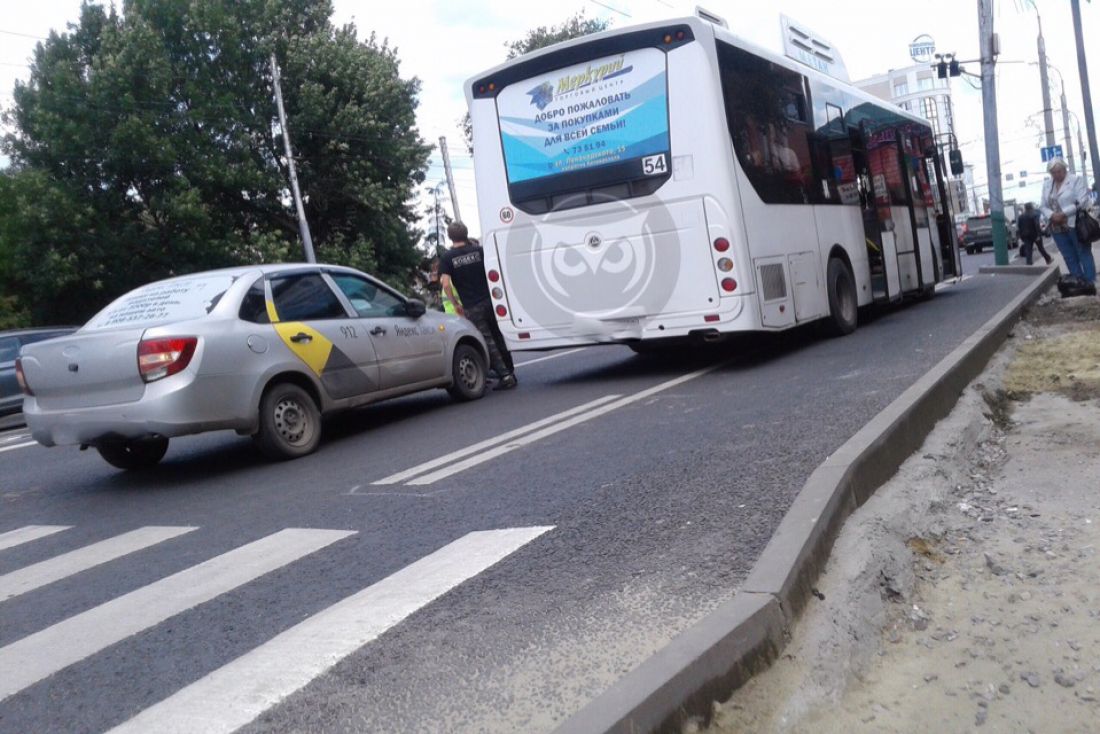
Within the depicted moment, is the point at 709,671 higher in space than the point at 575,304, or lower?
lower

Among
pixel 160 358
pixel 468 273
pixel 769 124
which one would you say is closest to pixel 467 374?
pixel 468 273

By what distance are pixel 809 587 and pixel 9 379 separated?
653 inches

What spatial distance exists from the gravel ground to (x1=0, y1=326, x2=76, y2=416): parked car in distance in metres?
15.0

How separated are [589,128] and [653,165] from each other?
32.7 inches

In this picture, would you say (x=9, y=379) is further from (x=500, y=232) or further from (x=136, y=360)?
(x=136, y=360)

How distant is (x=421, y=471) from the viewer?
726 cm

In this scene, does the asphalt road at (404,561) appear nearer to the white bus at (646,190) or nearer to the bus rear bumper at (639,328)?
the bus rear bumper at (639,328)

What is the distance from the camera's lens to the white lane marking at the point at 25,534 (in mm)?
6523

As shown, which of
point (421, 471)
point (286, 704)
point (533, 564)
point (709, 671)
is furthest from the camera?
point (421, 471)

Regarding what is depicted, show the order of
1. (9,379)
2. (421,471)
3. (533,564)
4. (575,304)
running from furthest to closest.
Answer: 1. (9,379)
2. (575,304)
3. (421,471)
4. (533,564)

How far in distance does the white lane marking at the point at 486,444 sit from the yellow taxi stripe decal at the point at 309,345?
1548mm

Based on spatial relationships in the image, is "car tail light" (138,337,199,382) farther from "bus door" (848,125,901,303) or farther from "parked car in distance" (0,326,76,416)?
"parked car in distance" (0,326,76,416)

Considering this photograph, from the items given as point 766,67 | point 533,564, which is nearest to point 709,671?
point 533,564


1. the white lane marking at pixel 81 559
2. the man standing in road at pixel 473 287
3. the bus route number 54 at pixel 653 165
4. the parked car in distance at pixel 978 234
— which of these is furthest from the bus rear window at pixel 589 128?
the parked car in distance at pixel 978 234
